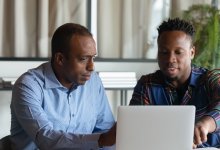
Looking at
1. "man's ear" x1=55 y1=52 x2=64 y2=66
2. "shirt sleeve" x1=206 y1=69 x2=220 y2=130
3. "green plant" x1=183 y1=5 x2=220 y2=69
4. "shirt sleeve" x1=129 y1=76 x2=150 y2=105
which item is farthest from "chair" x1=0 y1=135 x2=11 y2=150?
"green plant" x1=183 y1=5 x2=220 y2=69

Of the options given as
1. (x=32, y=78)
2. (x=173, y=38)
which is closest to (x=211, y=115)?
(x=173, y=38)

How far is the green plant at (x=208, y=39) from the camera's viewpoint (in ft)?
11.6

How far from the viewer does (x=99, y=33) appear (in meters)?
3.71

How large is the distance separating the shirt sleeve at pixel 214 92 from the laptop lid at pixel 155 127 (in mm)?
380

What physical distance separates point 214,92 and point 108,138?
0.54 m

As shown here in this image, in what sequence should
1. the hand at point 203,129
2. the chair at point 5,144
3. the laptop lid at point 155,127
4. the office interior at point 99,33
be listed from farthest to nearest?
1. the office interior at point 99,33
2. the chair at point 5,144
3. the hand at point 203,129
4. the laptop lid at point 155,127

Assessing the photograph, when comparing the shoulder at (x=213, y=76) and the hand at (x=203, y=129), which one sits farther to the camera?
the shoulder at (x=213, y=76)

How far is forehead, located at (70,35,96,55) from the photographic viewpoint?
5.73 ft

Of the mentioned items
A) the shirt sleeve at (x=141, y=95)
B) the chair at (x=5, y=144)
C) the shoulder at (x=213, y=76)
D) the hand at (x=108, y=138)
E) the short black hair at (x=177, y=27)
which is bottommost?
the chair at (x=5, y=144)

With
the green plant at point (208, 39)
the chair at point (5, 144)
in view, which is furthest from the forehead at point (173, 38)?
the green plant at point (208, 39)

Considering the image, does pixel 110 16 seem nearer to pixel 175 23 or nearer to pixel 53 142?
pixel 175 23

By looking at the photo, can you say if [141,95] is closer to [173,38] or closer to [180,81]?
[180,81]

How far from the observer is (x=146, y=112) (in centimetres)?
116

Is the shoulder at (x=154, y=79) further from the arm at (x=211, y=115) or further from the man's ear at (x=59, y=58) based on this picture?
the man's ear at (x=59, y=58)
